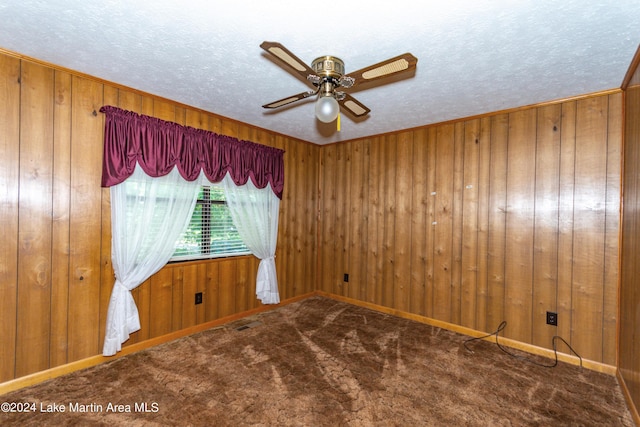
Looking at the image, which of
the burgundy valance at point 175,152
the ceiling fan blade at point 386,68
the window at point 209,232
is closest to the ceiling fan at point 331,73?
the ceiling fan blade at point 386,68

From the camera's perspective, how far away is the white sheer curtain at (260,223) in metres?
3.46

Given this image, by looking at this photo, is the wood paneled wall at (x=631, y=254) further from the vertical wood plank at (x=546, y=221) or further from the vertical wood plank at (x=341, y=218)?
the vertical wood plank at (x=341, y=218)

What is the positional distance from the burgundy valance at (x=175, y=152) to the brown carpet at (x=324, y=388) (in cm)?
164

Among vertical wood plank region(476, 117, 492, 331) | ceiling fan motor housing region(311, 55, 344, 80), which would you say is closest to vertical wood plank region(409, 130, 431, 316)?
vertical wood plank region(476, 117, 492, 331)

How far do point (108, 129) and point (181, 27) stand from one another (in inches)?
50.7

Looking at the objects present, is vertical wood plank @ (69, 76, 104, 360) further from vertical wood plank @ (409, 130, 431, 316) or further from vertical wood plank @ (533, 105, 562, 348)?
vertical wood plank @ (533, 105, 562, 348)

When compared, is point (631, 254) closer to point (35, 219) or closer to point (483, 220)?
point (483, 220)

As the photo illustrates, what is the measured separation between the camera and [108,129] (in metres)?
2.49

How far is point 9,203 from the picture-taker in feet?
6.86

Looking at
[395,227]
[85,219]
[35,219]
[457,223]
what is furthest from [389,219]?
[35,219]

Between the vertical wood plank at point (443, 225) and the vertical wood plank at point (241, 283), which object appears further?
the vertical wood plank at point (241, 283)

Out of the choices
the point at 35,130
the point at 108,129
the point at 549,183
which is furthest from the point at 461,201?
the point at 35,130

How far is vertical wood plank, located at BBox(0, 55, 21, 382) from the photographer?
2068 mm

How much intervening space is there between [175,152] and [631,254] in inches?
153
